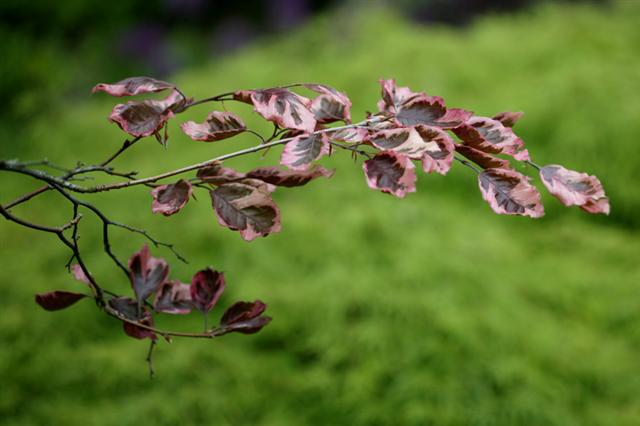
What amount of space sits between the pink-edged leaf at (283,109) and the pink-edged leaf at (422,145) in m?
0.06

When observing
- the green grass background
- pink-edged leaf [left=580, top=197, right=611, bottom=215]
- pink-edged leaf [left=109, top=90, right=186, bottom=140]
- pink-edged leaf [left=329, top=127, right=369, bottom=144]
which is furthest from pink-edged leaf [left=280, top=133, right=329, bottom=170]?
the green grass background

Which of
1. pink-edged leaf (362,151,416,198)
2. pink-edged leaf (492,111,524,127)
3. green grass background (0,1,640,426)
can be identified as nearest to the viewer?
pink-edged leaf (362,151,416,198)

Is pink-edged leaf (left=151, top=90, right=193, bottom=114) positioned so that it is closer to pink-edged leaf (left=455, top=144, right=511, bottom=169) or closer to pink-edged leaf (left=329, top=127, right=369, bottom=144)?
pink-edged leaf (left=329, top=127, right=369, bottom=144)

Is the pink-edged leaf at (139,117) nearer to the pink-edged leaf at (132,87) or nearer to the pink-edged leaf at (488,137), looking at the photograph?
the pink-edged leaf at (132,87)

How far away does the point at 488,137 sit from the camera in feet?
1.73

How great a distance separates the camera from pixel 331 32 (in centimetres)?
389

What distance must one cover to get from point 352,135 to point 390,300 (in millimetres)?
1265

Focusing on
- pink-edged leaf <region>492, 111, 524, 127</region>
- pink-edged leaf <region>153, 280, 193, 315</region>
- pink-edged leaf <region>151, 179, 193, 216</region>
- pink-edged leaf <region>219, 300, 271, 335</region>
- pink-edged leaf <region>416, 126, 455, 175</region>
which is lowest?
pink-edged leaf <region>153, 280, 193, 315</region>

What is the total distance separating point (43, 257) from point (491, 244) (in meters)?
1.57

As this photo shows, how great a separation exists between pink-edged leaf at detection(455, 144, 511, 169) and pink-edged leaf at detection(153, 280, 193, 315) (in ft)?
1.12

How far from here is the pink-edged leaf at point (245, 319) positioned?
2.00ft

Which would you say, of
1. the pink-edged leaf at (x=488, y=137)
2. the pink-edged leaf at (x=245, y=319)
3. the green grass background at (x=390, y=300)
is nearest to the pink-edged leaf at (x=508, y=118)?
the pink-edged leaf at (x=488, y=137)

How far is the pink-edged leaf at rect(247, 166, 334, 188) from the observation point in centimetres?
51

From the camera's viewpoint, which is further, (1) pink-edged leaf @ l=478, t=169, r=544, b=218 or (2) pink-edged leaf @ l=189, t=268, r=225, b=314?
(2) pink-edged leaf @ l=189, t=268, r=225, b=314
